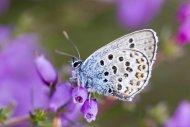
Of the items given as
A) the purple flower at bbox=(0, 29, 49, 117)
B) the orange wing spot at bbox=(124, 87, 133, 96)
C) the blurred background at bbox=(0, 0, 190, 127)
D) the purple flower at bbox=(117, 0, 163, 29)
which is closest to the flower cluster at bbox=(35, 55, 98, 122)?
the orange wing spot at bbox=(124, 87, 133, 96)

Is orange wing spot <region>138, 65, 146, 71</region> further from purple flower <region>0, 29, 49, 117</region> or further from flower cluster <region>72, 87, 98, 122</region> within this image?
purple flower <region>0, 29, 49, 117</region>

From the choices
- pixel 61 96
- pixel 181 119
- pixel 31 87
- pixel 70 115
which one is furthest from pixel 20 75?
pixel 61 96

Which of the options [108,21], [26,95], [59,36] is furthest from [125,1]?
[26,95]

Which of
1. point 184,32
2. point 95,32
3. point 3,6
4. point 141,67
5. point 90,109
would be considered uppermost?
point 3,6

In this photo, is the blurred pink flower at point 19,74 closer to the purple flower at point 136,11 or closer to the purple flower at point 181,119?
the purple flower at point 181,119

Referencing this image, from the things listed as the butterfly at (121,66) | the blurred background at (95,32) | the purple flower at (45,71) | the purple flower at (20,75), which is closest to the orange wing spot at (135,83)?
the butterfly at (121,66)

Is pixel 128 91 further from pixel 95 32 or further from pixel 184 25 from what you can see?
pixel 95 32

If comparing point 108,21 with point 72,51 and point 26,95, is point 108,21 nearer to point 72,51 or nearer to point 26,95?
point 72,51
